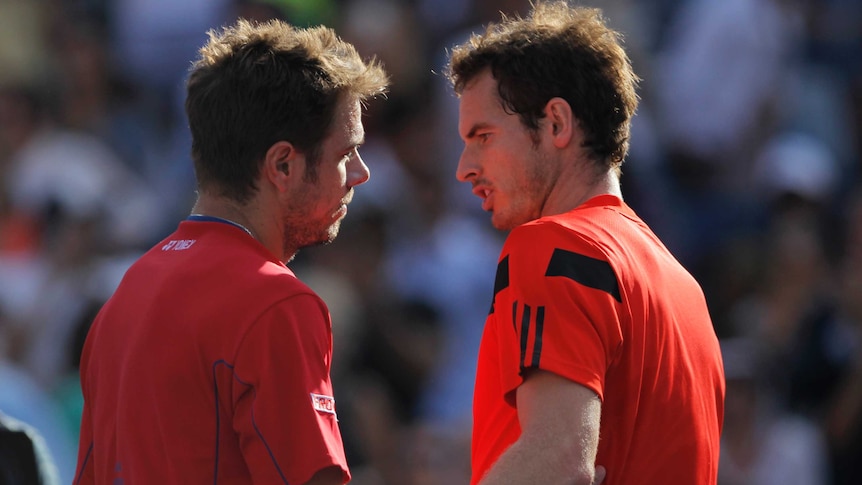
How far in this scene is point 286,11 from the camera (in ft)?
23.3

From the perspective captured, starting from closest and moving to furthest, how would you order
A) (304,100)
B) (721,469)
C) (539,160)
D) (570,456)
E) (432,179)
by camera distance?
1. (570,456)
2. (304,100)
3. (539,160)
4. (721,469)
5. (432,179)

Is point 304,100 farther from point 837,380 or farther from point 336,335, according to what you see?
point 837,380

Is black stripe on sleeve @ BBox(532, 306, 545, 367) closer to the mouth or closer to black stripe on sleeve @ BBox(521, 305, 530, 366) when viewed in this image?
black stripe on sleeve @ BBox(521, 305, 530, 366)

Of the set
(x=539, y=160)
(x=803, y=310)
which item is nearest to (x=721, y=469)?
(x=803, y=310)

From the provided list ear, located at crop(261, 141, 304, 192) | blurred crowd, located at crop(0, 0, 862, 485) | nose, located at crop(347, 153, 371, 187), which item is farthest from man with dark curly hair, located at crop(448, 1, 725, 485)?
blurred crowd, located at crop(0, 0, 862, 485)

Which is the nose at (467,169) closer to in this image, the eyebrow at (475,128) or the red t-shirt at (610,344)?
the eyebrow at (475,128)

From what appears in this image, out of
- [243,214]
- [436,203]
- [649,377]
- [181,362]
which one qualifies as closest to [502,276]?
[649,377]

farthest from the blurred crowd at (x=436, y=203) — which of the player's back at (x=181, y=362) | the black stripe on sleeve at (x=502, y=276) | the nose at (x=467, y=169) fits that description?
the black stripe on sleeve at (x=502, y=276)

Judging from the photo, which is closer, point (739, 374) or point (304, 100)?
point (304, 100)

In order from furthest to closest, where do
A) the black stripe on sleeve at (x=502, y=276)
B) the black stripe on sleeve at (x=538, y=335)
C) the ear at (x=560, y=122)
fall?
the ear at (x=560, y=122) < the black stripe on sleeve at (x=502, y=276) < the black stripe on sleeve at (x=538, y=335)

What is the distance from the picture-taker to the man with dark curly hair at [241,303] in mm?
2330

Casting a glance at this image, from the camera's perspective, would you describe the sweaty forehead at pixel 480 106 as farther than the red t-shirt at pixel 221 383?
Yes

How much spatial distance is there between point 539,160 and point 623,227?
1.00ft

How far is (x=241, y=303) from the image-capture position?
2.37 meters
